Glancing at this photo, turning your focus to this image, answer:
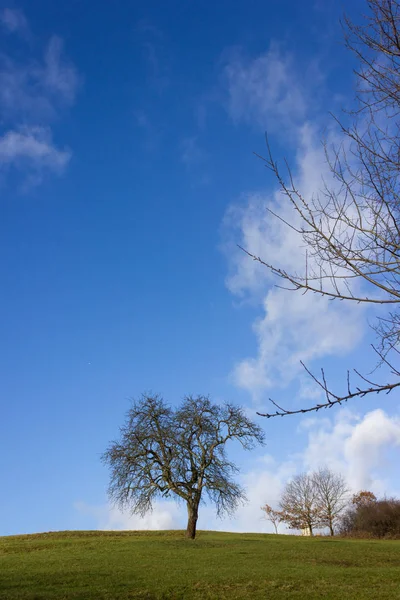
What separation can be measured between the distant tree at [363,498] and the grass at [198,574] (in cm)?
4129

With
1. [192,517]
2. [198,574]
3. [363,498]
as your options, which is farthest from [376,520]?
[198,574]

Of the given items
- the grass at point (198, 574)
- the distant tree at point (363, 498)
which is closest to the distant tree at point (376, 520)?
the distant tree at point (363, 498)

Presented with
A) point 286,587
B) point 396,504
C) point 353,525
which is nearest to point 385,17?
point 286,587

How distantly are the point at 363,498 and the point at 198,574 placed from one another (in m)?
58.5

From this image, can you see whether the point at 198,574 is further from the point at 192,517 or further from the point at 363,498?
the point at 363,498

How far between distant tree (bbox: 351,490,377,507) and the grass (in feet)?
135

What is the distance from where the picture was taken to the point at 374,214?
5250 mm

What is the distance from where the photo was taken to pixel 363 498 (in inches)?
2682

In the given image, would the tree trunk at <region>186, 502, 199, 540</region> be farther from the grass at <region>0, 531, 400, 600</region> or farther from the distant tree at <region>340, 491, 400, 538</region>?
the distant tree at <region>340, 491, 400, 538</region>

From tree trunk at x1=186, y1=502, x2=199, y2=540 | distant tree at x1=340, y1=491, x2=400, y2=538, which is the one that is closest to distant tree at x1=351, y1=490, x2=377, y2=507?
distant tree at x1=340, y1=491, x2=400, y2=538

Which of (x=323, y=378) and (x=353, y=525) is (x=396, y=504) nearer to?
(x=353, y=525)

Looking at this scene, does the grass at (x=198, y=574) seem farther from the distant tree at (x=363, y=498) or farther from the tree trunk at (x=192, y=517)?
the distant tree at (x=363, y=498)

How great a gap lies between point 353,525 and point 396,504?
662 cm

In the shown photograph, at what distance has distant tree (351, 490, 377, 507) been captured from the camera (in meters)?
63.4
